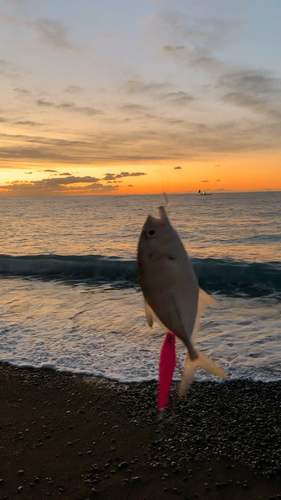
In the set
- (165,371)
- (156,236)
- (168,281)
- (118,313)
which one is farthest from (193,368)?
(118,313)

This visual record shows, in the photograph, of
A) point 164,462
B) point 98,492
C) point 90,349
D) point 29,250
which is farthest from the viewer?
point 29,250

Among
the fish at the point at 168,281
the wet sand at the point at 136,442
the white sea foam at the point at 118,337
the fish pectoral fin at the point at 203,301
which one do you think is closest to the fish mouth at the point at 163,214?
the fish at the point at 168,281

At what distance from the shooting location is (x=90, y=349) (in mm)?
9766

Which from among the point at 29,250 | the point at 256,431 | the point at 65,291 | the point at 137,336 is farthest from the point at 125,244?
the point at 256,431

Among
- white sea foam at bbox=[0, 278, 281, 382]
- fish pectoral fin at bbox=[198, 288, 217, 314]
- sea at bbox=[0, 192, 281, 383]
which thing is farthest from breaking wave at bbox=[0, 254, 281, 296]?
fish pectoral fin at bbox=[198, 288, 217, 314]

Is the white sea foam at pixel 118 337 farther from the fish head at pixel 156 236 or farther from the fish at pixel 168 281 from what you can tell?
the fish head at pixel 156 236

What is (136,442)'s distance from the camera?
6.27 m

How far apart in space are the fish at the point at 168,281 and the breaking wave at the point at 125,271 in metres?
14.9

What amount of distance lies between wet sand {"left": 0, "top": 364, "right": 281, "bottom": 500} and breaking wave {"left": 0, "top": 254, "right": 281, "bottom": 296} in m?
9.42

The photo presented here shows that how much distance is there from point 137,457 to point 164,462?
428 millimetres

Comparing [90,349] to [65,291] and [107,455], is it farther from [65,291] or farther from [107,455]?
[65,291]

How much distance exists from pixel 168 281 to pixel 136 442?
5530 millimetres

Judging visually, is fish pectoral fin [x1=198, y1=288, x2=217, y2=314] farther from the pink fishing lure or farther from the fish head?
the fish head

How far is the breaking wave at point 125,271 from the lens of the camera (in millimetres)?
18016
